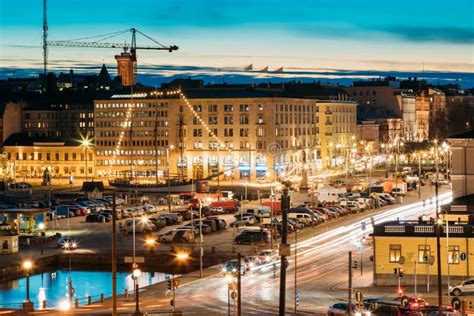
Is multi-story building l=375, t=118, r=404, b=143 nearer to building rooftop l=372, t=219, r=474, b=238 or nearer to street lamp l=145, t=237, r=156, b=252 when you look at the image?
street lamp l=145, t=237, r=156, b=252

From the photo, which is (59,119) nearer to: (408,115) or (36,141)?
(36,141)

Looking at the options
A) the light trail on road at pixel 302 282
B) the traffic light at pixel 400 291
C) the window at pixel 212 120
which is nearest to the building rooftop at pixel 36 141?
the window at pixel 212 120

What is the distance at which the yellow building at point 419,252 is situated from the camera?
1475 inches

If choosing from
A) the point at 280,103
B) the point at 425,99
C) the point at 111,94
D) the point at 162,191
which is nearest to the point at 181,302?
the point at 162,191

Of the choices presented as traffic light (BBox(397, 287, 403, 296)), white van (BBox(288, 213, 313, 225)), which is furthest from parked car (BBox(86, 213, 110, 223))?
traffic light (BBox(397, 287, 403, 296))

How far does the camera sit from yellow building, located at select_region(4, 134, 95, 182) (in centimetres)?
10606

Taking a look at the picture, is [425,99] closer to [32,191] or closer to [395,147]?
[395,147]

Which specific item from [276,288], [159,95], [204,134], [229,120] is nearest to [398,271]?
[276,288]

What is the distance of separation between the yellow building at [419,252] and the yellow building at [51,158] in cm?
6857

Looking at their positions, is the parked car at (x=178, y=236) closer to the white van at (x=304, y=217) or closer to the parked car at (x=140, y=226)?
the parked car at (x=140, y=226)

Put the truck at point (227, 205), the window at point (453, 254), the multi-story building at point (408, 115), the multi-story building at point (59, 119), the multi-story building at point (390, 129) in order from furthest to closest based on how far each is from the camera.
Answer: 1. the multi-story building at point (408, 115)
2. the multi-story building at point (390, 129)
3. the multi-story building at point (59, 119)
4. the truck at point (227, 205)
5. the window at point (453, 254)

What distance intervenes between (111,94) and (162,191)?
28.0 meters

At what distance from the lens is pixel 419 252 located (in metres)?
37.9

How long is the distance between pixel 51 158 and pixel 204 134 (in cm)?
1638
